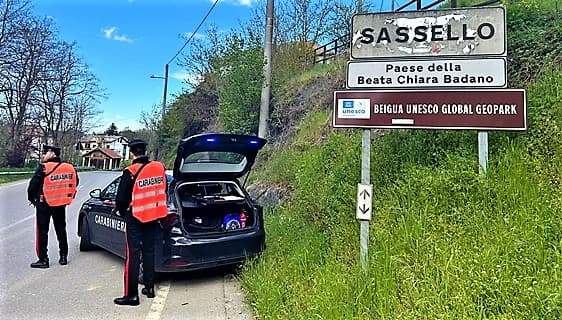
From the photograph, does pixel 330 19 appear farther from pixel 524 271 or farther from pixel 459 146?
pixel 524 271

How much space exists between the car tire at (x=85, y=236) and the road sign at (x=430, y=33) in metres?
5.45

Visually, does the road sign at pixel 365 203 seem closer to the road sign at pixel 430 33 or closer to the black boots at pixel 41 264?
the road sign at pixel 430 33

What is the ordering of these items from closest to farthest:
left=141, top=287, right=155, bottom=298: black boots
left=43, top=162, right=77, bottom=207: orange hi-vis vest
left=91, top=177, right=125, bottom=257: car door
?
left=141, top=287, right=155, bottom=298: black boots → left=91, top=177, right=125, bottom=257: car door → left=43, top=162, right=77, bottom=207: orange hi-vis vest

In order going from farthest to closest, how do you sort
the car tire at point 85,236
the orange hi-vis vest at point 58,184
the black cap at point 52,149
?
the car tire at point 85,236
the black cap at point 52,149
the orange hi-vis vest at point 58,184

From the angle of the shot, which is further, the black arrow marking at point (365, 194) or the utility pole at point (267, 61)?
the utility pole at point (267, 61)

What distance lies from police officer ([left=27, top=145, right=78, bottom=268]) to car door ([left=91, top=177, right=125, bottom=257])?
1.67ft

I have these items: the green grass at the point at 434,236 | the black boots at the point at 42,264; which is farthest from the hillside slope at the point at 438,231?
the black boots at the point at 42,264

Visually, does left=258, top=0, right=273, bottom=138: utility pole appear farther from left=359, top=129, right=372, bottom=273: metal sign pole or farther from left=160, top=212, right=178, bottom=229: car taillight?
left=359, top=129, right=372, bottom=273: metal sign pole

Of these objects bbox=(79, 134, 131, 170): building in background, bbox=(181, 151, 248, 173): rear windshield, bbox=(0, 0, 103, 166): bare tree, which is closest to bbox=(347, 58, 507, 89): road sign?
bbox=(181, 151, 248, 173): rear windshield

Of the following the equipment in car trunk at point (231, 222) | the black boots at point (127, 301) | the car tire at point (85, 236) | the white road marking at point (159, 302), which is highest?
the equipment in car trunk at point (231, 222)

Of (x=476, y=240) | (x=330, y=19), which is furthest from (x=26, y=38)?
(x=476, y=240)

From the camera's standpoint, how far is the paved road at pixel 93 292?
513cm

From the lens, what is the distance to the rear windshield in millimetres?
6516

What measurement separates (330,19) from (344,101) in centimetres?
1801
